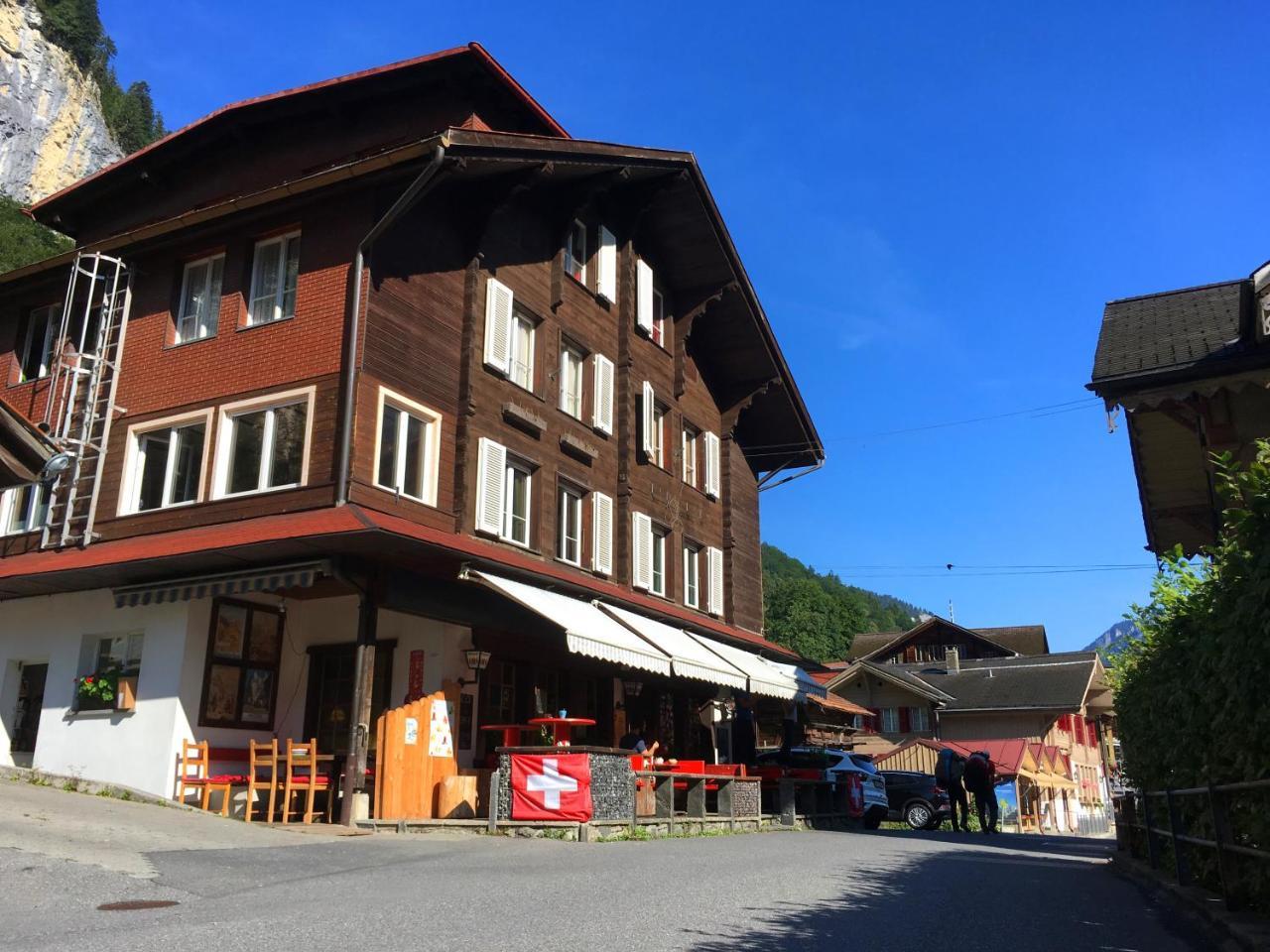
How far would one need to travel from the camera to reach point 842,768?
27.0 meters

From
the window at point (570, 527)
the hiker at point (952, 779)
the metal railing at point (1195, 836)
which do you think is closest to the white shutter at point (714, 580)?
the window at point (570, 527)

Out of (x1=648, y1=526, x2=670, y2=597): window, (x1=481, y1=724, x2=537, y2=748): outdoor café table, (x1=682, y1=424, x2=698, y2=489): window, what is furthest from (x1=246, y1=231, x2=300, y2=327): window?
(x1=682, y1=424, x2=698, y2=489): window

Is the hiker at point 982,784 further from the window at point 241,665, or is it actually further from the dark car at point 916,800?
the window at point 241,665

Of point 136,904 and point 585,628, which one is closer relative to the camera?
point 136,904

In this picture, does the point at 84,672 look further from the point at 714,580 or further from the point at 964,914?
the point at 714,580

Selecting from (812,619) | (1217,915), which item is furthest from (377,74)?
(812,619)

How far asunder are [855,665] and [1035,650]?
31.0 meters

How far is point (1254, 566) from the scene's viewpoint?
5.19m

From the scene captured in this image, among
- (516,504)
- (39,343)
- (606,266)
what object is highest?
(606,266)

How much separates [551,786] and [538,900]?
19.5 ft

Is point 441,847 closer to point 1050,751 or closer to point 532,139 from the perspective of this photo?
point 532,139

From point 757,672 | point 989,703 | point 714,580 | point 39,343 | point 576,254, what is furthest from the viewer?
point 989,703

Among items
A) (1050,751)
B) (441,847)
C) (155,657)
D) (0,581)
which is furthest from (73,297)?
(1050,751)

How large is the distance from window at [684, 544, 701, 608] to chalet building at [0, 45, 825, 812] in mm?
2556
